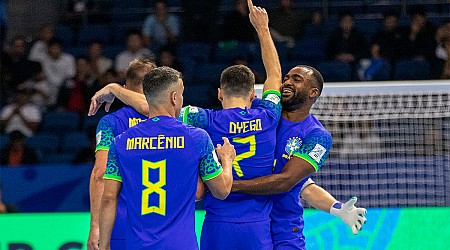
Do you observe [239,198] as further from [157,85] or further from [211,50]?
[211,50]

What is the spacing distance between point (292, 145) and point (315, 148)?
175mm

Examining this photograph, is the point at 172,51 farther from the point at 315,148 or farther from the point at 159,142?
the point at 159,142

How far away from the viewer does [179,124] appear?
5.24 m

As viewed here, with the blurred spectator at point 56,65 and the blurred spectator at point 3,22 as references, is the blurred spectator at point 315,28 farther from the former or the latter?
the blurred spectator at point 3,22

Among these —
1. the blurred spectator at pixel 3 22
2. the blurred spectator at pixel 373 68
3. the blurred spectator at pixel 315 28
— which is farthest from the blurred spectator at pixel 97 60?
the blurred spectator at pixel 373 68

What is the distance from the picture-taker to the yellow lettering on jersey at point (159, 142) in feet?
17.0

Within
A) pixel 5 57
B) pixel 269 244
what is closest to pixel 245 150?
pixel 269 244

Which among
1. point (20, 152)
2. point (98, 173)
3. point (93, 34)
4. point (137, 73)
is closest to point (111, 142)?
point (98, 173)

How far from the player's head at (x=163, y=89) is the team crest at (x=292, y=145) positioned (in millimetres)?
1279

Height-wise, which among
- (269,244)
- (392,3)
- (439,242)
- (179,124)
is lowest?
(439,242)

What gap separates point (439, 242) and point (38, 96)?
24.2ft

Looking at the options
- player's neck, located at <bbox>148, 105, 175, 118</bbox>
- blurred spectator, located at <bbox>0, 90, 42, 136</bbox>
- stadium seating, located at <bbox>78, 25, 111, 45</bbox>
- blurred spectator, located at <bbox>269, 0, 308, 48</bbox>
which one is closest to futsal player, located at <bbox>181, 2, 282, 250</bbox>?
player's neck, located at <bbox>148, 105, 175, 118</bbox>

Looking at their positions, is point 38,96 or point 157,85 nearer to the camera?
point 157,85

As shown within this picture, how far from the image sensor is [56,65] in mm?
14531
